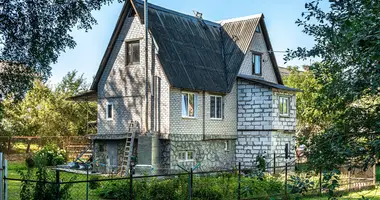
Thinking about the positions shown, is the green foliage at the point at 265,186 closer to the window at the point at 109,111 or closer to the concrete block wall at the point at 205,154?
the concrete block wall at the point at 205,154

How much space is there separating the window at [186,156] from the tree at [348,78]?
17255mm

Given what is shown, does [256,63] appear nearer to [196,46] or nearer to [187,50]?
[196,46]

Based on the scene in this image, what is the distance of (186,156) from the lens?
2356 centimetres

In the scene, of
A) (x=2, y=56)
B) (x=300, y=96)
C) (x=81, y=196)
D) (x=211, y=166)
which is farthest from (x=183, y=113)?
(x=300, y=96)

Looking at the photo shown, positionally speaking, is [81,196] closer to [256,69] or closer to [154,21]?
[154,21]

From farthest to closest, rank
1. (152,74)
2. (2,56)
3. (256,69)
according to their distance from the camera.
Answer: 1. (256,69)
2. (152,74)
3. (2,56)

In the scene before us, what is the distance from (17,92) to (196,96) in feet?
37.3

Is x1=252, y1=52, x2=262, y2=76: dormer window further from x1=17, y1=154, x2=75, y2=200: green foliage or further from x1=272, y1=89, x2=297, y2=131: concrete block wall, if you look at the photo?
x1=17, y1=154, x2=75, y2=200: green foliage

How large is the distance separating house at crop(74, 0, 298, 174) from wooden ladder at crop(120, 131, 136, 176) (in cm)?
5

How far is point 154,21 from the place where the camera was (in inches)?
936

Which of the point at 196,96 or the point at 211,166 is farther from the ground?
the point at 196,96

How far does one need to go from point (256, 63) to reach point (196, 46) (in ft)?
14.2

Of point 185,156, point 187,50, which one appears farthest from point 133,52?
point 185,156

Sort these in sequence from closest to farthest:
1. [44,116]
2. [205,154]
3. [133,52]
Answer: [133,52] → [205,154] → [44,116]
